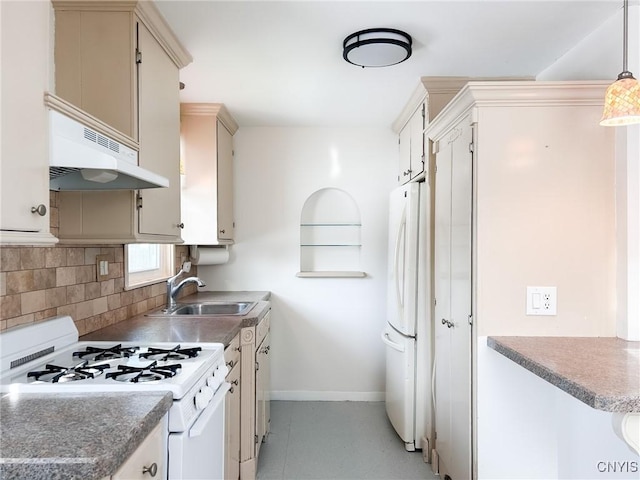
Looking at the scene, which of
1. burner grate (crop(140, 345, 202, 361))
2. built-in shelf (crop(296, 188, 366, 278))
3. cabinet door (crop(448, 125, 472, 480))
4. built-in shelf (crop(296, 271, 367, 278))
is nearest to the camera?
burner grate (crop(140, 345, 202, 361))

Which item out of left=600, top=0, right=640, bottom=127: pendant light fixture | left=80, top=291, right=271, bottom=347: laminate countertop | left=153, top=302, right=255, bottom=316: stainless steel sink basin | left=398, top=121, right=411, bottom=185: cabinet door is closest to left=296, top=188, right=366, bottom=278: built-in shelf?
left=398, top=121, right=411, bottom=185: cabinet door

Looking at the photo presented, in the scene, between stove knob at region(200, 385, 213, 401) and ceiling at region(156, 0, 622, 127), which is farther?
ceiling at region(156, 0, 622, 127)

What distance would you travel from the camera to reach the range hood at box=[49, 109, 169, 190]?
1.20 metres

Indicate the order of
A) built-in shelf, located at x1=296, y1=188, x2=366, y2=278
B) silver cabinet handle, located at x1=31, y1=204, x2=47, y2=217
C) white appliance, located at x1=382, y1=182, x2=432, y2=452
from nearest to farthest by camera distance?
silver cabinet handle, located at x1=31, y1=204, x2=47, y2=217, white appliance, located at x1=382, y1=182, x2=432, y2=452, built-in shelf, located at x1=296, y1=188, x2=366, y2=278

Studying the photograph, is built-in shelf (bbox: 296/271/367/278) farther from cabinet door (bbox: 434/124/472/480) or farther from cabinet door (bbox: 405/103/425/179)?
cabinet door (bbox: 434/124/472/480)

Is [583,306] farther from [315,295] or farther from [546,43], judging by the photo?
[315,295]

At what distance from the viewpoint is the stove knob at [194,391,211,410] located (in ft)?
4.29

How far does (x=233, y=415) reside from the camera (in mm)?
2084

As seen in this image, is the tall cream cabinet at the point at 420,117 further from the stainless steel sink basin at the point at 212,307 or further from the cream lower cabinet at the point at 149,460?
the cream lower cabinet at the point at 149,460

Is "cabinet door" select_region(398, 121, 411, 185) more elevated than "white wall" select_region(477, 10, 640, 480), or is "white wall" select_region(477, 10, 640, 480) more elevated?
"cabinet door" select_region(398, 121, 411, 185)

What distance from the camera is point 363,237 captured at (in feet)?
11.9

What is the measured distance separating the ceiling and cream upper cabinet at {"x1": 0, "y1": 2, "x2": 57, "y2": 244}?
2.61 feet

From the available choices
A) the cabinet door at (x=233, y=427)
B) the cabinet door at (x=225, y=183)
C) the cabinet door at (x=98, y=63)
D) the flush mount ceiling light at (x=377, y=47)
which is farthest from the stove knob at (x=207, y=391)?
the cabinet door at (x=225, y=183)

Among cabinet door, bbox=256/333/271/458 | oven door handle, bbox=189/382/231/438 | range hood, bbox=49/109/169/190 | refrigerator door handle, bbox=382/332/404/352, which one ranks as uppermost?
range hood, bbox=49/109/169/190
